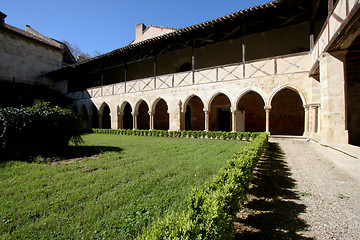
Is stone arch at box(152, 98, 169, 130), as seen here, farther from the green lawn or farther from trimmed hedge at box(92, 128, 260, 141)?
the green lawn

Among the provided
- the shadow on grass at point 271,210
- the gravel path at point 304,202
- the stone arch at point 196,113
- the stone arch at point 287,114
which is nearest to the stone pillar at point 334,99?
the gravel path at point 304,202

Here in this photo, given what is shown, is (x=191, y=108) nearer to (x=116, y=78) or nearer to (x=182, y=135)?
(x=182, y=135)

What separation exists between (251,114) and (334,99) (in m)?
7.56

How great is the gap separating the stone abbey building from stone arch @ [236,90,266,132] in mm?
68

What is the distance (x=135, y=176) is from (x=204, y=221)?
2520mm

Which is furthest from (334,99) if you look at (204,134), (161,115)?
(161,115)

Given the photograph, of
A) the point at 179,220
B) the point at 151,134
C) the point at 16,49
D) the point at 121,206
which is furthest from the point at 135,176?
the point at 16,49

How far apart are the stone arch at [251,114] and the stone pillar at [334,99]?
6.99 m

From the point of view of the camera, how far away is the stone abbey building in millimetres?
5926

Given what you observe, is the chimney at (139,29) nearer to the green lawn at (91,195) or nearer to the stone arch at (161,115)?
the stone arch at (161,115)

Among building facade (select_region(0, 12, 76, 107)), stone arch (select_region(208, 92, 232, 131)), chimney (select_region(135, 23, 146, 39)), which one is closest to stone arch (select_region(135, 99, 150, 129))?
stone arch (select_region(208, 92, 232, 131))

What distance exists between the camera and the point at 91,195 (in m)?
2.88

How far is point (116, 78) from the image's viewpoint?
18891 millimetres

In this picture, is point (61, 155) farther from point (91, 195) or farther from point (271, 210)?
point (271, 210)
